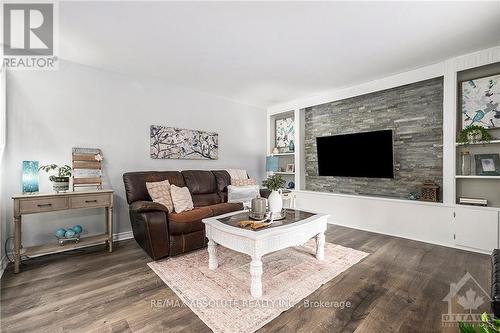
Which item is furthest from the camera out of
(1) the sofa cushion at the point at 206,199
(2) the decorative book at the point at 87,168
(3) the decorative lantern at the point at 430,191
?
(1) the sofa cushion at the point at 206,199

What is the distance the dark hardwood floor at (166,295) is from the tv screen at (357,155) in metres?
1.44

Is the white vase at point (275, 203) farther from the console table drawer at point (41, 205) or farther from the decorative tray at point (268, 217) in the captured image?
the console table drawer at point (41, 205)

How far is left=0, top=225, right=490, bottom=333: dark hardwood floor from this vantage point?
1598mm

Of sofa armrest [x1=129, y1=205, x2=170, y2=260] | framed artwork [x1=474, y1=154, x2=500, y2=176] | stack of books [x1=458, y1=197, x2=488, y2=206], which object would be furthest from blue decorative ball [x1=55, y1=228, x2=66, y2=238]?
framed artwork [x1=474, y1=154, x2=500, y2=176]

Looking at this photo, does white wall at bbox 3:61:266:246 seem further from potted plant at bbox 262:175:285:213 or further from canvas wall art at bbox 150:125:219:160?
potted plant at bbox 262:175:285:213

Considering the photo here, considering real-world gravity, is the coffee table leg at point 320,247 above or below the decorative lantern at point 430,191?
below

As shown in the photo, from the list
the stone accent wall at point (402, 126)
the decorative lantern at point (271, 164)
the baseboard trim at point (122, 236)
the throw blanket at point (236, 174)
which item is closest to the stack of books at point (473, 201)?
the stone accent wall at point (402, 126)

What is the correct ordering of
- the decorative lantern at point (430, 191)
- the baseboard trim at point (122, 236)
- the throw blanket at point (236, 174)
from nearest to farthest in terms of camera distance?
1. the decorative lantern at point (430, 191)
2. the baseboard trim at point (122, 236)
3. the throw blanket at point (236, 174)

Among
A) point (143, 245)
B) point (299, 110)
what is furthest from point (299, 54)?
point (143, 245)

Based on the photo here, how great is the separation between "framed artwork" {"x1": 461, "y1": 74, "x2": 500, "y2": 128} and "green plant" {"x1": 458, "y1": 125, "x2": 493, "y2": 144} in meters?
0.14

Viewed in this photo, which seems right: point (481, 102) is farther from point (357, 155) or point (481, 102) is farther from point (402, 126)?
point (357, 155)

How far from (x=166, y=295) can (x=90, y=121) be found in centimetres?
265

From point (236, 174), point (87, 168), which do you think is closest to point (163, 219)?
point (87, 168)

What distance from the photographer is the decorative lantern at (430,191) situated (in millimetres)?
3266
